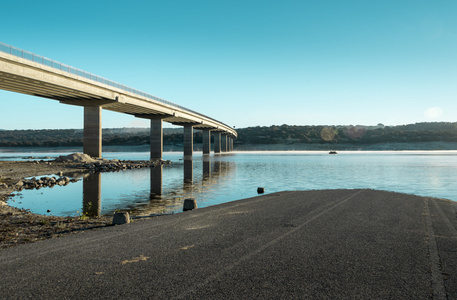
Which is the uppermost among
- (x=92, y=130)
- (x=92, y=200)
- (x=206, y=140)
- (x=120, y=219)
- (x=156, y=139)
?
(x=92, y=130)

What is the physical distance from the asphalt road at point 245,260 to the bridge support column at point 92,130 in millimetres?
44728

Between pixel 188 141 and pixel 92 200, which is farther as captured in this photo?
pixel 188 141

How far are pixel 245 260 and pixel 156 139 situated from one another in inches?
2882

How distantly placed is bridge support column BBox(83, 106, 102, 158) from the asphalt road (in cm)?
4473

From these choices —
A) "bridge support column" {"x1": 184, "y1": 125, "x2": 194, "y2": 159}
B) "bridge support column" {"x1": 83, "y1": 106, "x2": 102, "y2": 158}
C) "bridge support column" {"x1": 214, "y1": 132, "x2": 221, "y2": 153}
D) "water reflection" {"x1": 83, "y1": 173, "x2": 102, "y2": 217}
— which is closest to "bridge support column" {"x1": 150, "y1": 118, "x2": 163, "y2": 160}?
"bridge support column" {"x1": 184, "y1": 125, "x2": 194, "y2": 159}

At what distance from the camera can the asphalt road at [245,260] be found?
5941 mm

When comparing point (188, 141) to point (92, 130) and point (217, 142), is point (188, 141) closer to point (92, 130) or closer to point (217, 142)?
point (217, 142)

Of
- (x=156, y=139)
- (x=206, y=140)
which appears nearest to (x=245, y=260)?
(x=156, y=139)

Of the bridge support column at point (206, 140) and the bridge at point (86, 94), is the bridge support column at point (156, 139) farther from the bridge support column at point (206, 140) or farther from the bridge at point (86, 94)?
the bridge support column at point (206, 140)

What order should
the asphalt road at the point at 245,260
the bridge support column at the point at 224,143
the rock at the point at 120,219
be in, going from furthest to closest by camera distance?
1. the bridge support column at the point at 224,143
2. the rock at the point at 120,219
3. the asphalt road at the point at 245,260

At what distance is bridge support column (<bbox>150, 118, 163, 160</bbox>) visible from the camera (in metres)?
77.6

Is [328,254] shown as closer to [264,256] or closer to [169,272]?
[264,256]

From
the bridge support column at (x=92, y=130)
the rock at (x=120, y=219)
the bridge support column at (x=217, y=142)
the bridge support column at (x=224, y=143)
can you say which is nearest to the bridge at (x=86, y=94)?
the bridge support column at (x=92, y=130)

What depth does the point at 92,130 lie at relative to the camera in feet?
174
